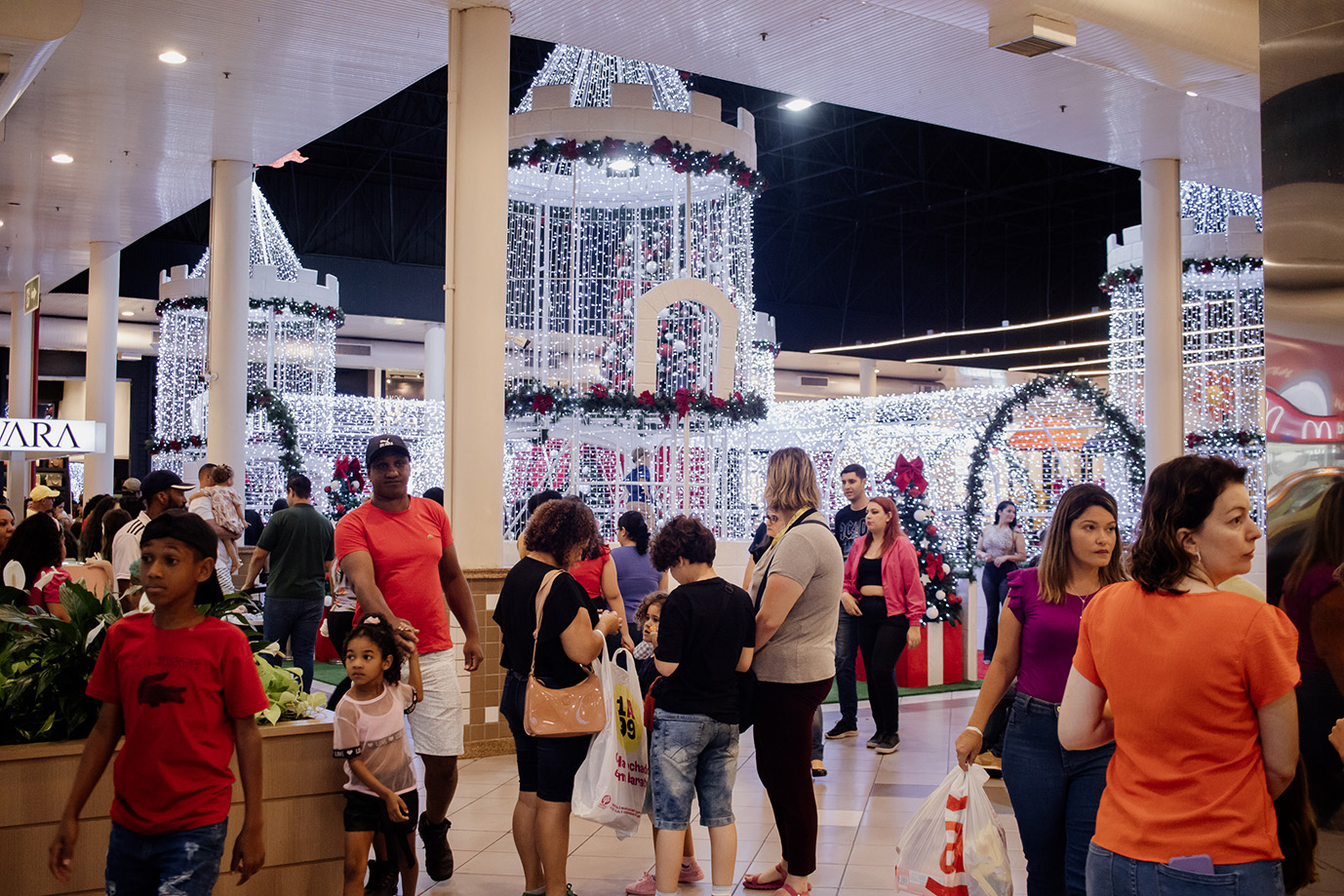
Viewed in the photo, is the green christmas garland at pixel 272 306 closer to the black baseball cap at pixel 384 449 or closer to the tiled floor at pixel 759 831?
the tiled floor at pixel 759 831

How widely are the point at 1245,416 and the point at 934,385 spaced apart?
59.7 ft

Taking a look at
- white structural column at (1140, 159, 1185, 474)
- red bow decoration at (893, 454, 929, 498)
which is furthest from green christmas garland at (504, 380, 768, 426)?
white structural column at (1140, 159, 1185, 474)

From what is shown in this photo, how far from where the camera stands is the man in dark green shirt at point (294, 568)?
692cm

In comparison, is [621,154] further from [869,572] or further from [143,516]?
[143,516]

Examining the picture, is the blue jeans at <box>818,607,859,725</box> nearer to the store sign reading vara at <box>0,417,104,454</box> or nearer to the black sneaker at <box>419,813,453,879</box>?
the black sneaker at <box>419,813,453,879</box>

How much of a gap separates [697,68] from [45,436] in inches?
413

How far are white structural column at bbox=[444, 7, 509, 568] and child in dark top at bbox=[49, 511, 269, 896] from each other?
3.90 metres

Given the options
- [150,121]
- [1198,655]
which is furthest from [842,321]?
[1198,655]

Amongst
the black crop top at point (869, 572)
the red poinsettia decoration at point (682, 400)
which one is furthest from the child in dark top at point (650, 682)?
the red poinsettia decoration at point (682, 400)

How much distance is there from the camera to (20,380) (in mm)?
18422

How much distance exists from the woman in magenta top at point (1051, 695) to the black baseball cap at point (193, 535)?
1.95 m

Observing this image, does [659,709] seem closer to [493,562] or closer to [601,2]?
[493,562]

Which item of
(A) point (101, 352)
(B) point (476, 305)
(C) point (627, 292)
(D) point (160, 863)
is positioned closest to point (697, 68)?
(C) point (627, 292)

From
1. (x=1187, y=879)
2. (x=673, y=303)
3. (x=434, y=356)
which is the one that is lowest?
(x=1187, y=879)
